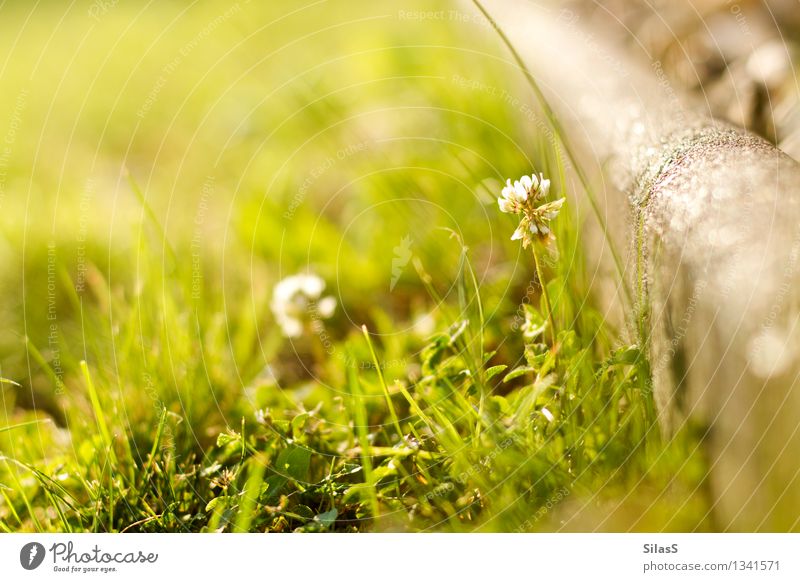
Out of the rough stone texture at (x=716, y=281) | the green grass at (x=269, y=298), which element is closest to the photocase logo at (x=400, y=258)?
the green grass at (x=269, y=298)

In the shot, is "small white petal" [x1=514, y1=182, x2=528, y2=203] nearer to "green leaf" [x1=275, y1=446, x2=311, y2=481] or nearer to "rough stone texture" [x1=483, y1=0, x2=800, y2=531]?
"rough stone texture" [x1=483, y1=0, x2=800, y2=531]

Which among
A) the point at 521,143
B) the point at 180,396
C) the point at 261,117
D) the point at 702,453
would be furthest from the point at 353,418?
the point at 261,117

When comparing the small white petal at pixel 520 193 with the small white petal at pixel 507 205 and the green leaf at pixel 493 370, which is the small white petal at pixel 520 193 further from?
the green leaf at pixel 493 370

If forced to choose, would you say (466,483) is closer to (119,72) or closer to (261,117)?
(261,117)

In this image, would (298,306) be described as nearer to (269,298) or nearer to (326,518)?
(269,298)

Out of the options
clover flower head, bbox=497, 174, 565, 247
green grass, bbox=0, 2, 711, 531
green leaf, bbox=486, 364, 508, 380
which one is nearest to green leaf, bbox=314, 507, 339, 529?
green grass, bbox=0, 2, 711, 531
